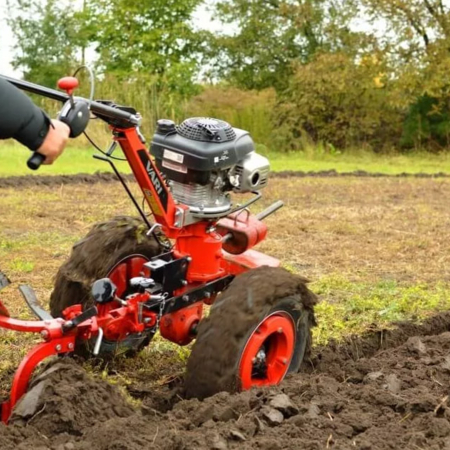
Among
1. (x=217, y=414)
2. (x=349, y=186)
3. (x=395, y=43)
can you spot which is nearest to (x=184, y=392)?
(x=217, y=414)

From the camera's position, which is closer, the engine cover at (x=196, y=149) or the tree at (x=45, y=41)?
the engine cover at (x=196, y=149)

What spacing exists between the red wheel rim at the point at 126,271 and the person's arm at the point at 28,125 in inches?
58.5

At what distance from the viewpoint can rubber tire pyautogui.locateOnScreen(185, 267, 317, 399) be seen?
165 inches

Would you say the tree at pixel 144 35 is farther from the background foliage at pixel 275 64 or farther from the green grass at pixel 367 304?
the green grass at pixel 367 304

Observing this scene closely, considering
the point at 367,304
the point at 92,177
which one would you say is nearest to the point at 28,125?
the point at 367,304

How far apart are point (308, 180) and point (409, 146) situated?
40.4 feet

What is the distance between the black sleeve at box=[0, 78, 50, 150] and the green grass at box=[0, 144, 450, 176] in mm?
12027

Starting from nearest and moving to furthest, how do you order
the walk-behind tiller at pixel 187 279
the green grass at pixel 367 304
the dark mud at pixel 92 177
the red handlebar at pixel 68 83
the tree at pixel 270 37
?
1. the red handlebar at pixel 68 83
2. the walk-behind tiller at pixel 187 279
3. the green grass at pixel 367 304
4. the dark mud at pixel 92 177
5. the tree at pixel 270 37

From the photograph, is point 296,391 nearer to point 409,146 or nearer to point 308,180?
point 308,180

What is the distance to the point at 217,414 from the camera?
391cm

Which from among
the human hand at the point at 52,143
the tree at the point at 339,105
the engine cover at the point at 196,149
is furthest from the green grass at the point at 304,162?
the human hand at the point at 52,143

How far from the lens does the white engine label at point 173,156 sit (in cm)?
462

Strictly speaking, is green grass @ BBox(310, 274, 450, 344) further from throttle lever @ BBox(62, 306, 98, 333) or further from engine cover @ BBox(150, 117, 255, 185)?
throttle lever @ BBox(62, 306, 98, 333)

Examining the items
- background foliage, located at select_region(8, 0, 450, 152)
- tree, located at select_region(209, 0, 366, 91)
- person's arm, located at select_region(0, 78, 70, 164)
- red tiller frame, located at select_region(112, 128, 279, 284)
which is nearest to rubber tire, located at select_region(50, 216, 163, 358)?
red tiller frame, located at select_region(112, 128, 279, 284)
